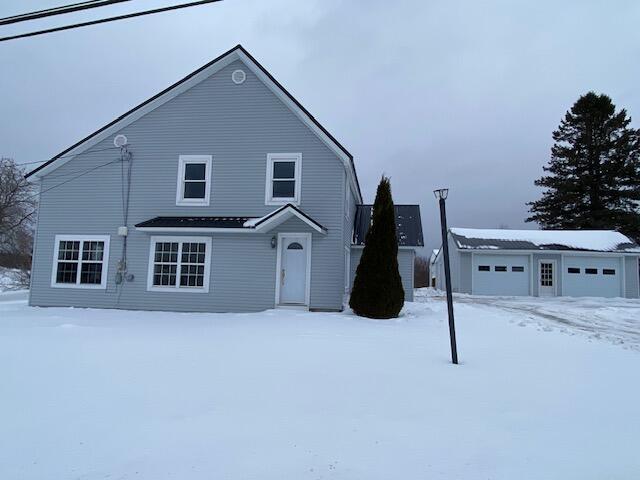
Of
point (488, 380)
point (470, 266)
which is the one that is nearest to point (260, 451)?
point (488, 380)

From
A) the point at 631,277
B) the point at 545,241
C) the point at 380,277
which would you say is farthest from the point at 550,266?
the point at 380,277

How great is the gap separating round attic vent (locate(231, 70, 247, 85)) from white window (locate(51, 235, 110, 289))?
6.66 m

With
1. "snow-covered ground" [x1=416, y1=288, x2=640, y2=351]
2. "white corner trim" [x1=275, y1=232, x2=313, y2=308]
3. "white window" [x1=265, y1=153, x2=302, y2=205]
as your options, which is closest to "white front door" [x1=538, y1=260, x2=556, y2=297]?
"snow-covered ground" [x1=416, y1=288, x2=640, y2=351]

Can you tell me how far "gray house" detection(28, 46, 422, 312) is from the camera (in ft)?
42.3

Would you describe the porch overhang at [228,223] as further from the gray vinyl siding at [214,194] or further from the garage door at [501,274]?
the garage door at [501,274]

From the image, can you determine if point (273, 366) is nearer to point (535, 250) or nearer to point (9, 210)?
point (535, 250)

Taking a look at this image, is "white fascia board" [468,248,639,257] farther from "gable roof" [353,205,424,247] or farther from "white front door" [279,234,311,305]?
"white front door" [279,234,311,305]

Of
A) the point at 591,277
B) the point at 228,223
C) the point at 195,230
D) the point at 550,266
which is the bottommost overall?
the point at 591,277

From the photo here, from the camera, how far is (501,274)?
2516 centimetres

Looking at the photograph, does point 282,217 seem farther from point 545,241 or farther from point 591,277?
point 591,277

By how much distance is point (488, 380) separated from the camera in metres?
5.89

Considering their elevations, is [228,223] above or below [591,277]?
above

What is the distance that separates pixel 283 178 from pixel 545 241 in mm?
19334

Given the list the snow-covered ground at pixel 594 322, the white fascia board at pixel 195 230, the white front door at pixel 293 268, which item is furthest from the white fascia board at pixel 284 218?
the snow-covered ground at pixel 594 322
